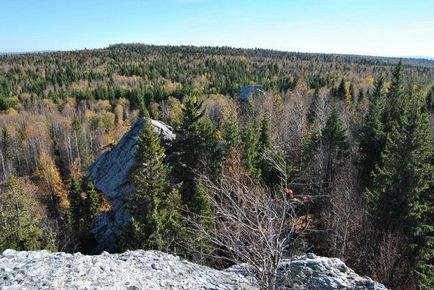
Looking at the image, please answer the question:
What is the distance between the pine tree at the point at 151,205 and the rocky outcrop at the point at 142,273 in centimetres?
846

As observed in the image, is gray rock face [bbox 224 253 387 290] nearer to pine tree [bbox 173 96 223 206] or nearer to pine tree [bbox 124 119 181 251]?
pine tree [bbox 124 119 181 251]

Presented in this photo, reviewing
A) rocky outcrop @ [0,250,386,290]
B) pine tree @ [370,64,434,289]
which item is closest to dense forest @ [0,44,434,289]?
pine tree @ [370,64,434,289]

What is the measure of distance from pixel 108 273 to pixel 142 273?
1.06m

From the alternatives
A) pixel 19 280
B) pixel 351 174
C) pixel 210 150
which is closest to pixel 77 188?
pixel 210 150

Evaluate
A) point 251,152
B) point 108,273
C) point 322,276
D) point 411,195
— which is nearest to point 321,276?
point 322,276

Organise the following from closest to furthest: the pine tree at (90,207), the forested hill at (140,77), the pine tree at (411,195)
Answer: the pine tree at (411,195) → the pine tree at (90,207) → the forested hill at (140,77)

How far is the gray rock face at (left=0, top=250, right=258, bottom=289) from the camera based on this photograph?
10589mm

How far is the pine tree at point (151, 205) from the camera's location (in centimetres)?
2223

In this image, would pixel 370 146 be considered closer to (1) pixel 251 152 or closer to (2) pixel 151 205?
(1) pixel 251 152

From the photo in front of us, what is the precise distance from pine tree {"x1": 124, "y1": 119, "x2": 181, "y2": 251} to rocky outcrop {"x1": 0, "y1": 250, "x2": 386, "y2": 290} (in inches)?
333

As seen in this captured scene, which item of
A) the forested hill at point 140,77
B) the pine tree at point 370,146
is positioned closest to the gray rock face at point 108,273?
the pine tree at point 370,146

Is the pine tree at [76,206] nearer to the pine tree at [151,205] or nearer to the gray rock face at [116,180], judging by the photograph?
the gray rock face at [116,180]

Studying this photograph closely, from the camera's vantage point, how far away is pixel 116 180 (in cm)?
3125

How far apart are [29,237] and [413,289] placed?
19.6 metres
